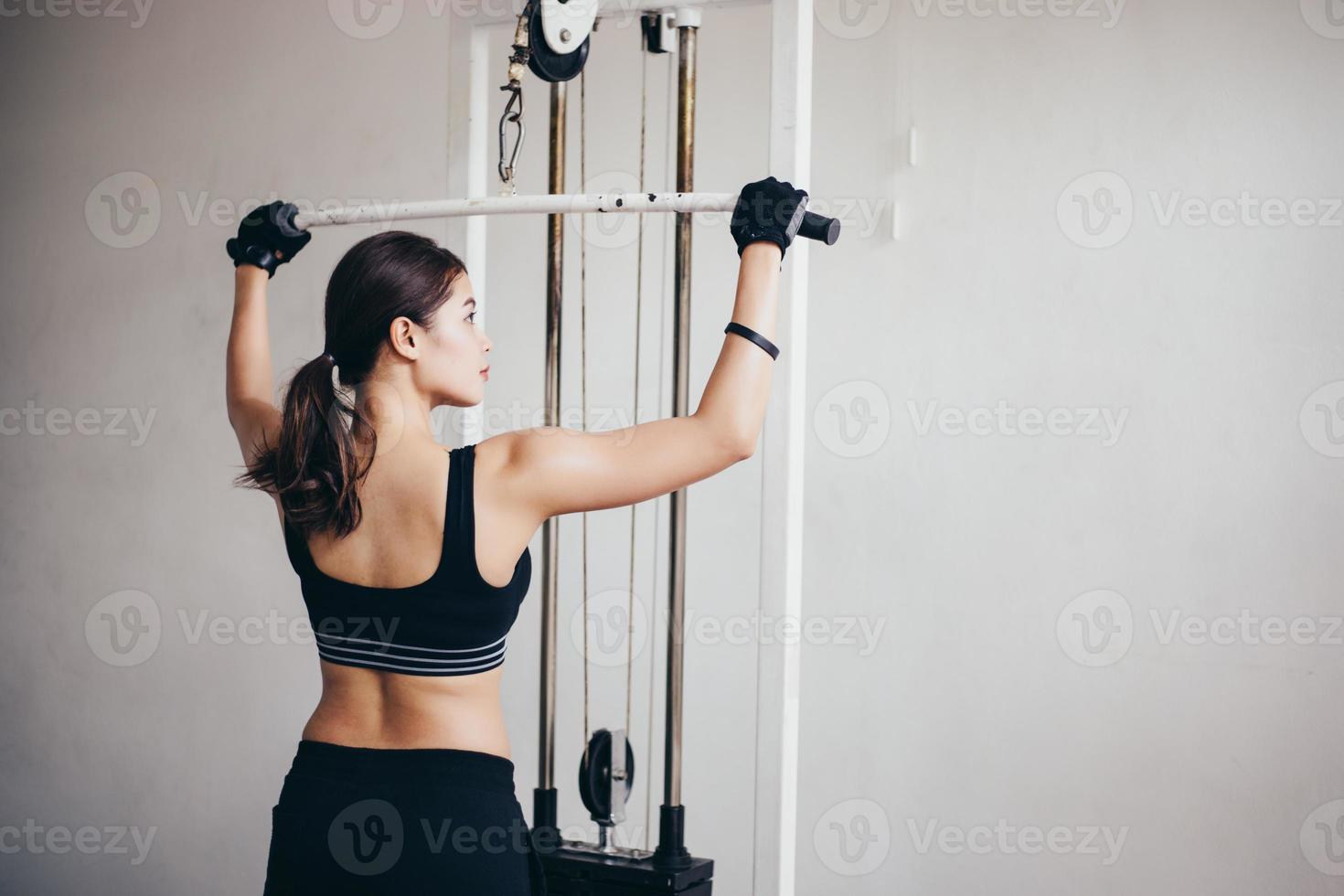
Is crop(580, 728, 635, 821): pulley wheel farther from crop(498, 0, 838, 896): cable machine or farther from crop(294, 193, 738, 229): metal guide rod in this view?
crop(294, 193, 738, 229): metal guide rod

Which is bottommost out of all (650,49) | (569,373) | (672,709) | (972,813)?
(972,813)

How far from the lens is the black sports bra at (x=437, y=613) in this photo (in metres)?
1.72

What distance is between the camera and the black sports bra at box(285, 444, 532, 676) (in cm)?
172

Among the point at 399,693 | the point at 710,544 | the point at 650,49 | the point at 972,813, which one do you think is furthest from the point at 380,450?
the point at 972,813

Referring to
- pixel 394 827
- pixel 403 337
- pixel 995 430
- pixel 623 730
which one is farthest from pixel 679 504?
pixel 995 430

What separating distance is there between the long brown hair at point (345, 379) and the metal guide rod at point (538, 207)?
26cm

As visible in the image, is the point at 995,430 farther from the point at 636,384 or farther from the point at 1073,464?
the point at 636,384

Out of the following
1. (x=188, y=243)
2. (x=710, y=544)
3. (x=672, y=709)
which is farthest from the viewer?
(x=188, y=243)

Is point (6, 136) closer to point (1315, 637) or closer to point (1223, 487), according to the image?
point (1223, 487)

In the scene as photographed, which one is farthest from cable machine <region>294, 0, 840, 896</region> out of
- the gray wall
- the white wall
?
the white wall

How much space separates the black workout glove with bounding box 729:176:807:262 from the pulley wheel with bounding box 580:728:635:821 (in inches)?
40.0

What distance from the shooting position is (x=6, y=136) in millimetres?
4828

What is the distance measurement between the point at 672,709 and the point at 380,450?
3.03 feet

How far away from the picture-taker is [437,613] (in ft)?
5.66
